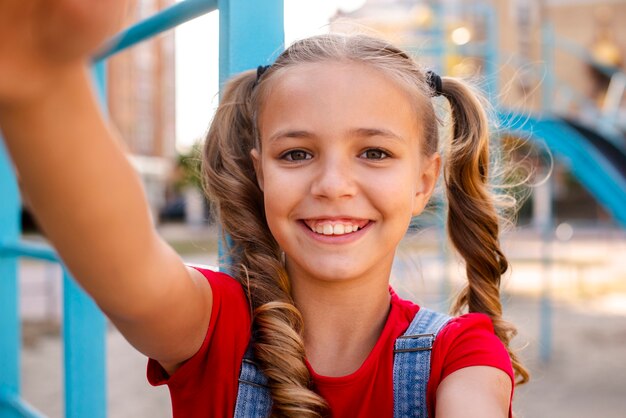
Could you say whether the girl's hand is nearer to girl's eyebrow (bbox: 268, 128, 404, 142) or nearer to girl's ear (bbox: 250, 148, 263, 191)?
girl's eyebrow (bbox: 268, 128, 404, 142)

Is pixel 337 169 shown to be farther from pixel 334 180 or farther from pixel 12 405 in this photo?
pixel 12 405

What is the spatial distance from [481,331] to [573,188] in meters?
21.8

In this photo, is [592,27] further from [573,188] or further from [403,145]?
[403,145]

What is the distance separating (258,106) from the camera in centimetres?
118

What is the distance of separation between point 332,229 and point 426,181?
25 centimetres

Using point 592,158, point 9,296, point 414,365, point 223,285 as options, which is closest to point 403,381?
point 414,365

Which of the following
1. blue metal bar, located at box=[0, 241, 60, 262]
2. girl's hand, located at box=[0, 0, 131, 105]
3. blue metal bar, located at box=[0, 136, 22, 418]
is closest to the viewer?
girl's hand, located at box=[0, 0, 131, 105]

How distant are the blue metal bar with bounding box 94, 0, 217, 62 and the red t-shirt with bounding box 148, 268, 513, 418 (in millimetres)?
452

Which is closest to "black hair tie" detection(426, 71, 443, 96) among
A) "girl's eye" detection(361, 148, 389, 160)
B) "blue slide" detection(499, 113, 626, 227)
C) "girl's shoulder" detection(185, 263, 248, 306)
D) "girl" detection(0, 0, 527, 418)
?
"girl" detection(0, 0, 527, 418)

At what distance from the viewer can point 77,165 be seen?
0.58 meters

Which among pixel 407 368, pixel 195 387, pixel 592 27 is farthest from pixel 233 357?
pixel 592 27

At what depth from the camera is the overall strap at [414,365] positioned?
3.35 ft

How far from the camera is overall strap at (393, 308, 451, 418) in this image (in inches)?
40.2

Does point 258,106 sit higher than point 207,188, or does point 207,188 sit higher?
point 258,106
